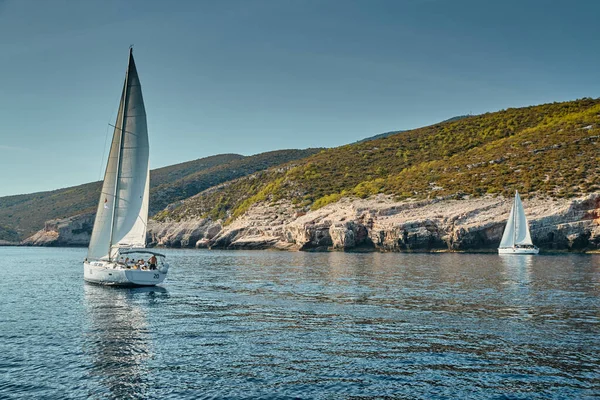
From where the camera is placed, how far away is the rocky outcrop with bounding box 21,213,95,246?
141 meters

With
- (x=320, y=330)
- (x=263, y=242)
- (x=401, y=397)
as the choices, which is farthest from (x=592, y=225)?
(x=401, y=397)

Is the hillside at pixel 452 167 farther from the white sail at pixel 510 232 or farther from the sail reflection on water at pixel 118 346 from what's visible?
the sail reflection on water at pixel 118 346

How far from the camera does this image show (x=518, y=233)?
67250 mm

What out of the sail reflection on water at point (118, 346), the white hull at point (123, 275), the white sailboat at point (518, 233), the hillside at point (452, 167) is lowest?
the sail reflection on water at point (118, 346)

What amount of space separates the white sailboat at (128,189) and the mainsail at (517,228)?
51.4m

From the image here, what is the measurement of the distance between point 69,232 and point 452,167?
4284 inches

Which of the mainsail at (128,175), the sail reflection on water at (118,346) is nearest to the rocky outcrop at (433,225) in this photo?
the mainsail at (128,175)

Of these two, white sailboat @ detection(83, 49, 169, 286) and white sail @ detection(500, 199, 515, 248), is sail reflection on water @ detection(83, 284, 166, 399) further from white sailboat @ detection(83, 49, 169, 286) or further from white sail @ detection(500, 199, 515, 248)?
white sail @ detection(500, 199, 515, 248)

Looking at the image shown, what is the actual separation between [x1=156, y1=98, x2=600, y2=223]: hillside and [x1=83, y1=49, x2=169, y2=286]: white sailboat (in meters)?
56.0

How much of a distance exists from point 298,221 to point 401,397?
74418 mm

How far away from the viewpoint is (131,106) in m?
33.2

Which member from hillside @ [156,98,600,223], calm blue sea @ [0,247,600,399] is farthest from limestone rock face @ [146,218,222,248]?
calm blue sea @ [0,247,600,399]

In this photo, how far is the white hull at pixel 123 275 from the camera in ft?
107

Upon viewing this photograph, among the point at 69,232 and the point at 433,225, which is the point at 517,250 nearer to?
the point at 433,225
